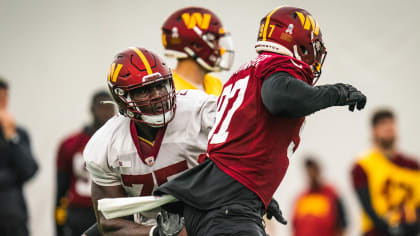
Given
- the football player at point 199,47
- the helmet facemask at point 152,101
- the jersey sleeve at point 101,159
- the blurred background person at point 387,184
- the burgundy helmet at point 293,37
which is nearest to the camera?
the burgundy helmet at point 293,37

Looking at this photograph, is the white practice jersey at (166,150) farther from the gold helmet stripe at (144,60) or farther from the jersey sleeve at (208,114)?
the gold helmet stripe at (144,60)

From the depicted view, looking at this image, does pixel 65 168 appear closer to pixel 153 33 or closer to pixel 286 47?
pixel 153 33

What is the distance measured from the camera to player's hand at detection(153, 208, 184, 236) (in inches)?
139

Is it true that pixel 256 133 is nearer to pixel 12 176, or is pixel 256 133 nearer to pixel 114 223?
pixel 114 223

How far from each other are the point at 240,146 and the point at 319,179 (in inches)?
204

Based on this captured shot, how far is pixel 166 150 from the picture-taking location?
3807 millimetres

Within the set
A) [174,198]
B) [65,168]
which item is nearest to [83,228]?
[65,168]

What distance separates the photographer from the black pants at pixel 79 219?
22.5ft

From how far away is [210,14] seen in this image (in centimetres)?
482

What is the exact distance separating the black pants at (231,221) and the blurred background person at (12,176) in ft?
12.6

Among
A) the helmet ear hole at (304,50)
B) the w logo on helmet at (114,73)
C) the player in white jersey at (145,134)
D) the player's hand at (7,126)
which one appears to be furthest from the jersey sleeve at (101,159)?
the player's hand at (7,126)

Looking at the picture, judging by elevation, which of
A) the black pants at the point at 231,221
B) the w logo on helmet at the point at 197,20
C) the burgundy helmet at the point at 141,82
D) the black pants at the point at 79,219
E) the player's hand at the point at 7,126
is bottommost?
the black pants at the point at 79,219

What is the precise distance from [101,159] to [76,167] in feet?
10.4

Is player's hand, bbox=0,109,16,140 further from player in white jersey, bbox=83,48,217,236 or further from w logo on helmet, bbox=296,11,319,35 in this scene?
w logo on helmet, bbox=296,11,319,35
